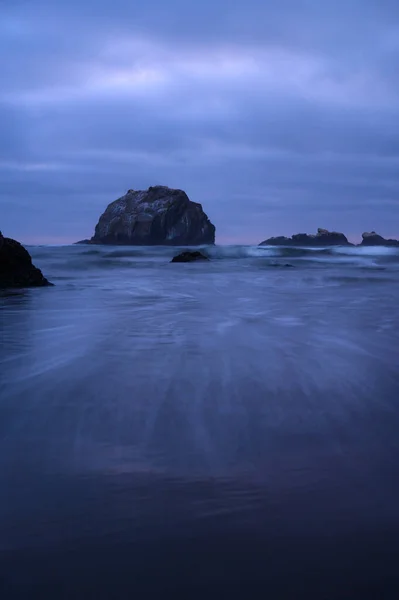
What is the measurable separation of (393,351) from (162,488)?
12.0 ft

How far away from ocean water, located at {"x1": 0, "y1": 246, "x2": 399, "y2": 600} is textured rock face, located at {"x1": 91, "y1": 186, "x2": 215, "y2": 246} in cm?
7866

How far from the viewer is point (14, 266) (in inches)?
480

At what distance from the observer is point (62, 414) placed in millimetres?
3168

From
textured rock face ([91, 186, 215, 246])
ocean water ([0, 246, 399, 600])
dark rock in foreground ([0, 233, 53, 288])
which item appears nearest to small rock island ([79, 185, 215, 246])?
textured rock face ([91, 186, 215, 246])

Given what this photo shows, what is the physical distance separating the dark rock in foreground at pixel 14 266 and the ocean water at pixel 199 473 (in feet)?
22.8

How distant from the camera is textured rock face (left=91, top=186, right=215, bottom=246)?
3260 inches

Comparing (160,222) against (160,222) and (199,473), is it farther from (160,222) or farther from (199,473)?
(199,473)

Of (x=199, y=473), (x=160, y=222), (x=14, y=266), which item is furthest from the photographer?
(x=160, y=222)

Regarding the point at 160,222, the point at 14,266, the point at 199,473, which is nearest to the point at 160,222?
the point at 160,222

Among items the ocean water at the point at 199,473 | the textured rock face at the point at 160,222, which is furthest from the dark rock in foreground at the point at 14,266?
the textured rock face at the point at 160,222

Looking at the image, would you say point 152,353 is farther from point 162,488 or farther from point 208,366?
point 162,488

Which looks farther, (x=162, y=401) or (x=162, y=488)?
(x=162, y=401)

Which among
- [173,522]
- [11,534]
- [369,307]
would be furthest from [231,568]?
[369,307]

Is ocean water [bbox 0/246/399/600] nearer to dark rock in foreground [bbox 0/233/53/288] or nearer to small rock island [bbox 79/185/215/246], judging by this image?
dark rock in foreground [bbox 0/233/53/288]
